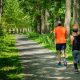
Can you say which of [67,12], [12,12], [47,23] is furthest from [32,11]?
[12,12]

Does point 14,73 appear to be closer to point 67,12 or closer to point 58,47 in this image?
point 58,47

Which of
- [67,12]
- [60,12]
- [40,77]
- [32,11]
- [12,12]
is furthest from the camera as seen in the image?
[12,12]

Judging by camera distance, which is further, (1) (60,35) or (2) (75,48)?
(1) (60,35)

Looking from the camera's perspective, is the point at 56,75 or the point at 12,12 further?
the point at 12,12

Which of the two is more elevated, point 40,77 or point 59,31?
point 59,31

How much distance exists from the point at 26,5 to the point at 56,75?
49253mm

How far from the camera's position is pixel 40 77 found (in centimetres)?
1416

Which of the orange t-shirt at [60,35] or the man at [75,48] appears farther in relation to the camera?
the orange t-shirt at [60,35]

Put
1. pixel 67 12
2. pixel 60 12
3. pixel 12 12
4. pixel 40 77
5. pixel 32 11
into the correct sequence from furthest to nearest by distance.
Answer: pixel 12 12 < pixel 32 11 < pixel 60 12 < pixel 67 12 < pixel 40 77

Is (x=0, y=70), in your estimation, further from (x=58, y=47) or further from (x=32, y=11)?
(x=32, y=11)

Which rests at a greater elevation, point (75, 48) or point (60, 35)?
point (60, 35)

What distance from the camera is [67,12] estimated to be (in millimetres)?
33875

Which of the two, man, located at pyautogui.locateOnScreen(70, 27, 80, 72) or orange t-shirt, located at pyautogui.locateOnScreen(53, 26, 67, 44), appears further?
orange t-shirt, located at pyautogui.locateOnScreen(53, 26, 67, 44)

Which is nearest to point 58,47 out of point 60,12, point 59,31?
point 59,31
